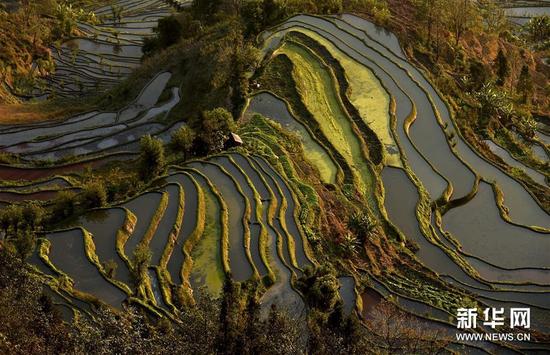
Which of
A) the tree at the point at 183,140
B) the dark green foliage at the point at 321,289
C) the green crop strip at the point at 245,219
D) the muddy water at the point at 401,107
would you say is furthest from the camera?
the muddy water at the point at 401,107

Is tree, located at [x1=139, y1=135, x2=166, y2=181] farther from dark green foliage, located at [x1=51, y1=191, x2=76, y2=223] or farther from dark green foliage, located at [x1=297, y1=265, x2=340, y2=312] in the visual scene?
dark green foliage, located at [x1=297, y1=265, x2=340, y2=312]

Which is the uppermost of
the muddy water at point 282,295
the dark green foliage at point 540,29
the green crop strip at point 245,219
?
the dark green foliage at point 540,29

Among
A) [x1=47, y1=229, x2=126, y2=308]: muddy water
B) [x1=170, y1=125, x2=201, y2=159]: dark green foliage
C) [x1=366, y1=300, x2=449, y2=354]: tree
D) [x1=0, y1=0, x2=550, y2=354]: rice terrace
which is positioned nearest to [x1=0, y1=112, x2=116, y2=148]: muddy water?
[x1=0, y1=0, x2=550, y2=354]: rice terrace

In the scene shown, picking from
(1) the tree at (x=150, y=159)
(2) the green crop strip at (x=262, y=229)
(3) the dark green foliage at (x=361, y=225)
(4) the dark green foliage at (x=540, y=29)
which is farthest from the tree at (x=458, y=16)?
(1) the tree at (x=150, y=159)

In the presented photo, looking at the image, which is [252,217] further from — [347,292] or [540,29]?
[540,29]

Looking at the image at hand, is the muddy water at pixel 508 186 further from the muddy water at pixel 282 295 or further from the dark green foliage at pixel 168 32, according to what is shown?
the dark green foliage at pixel 168 32
